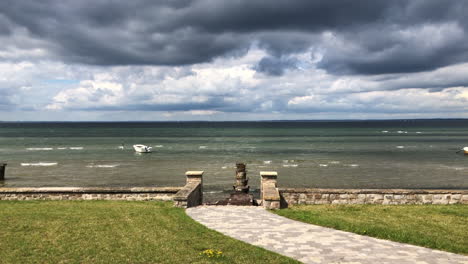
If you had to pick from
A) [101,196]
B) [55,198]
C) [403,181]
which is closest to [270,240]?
[101,196]

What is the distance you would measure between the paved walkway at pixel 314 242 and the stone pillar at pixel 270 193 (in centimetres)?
111

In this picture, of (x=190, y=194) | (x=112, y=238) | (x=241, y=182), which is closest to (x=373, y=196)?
(x=241, y=182)

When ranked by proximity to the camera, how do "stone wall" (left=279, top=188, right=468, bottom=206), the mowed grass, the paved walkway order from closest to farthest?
1. the mowed grass
2. the paved walkway
3. "stone wall" (left=279, top=188, right=468, bottom=206)

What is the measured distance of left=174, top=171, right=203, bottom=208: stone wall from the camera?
14.0 m

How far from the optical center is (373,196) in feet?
→ 52.7

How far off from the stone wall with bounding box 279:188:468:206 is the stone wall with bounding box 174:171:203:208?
3610 millimetres

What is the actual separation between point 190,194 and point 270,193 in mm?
3108

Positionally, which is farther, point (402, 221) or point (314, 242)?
point (402, 221)

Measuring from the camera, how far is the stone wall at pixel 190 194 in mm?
14008

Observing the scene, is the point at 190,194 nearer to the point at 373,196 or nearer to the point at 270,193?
the point at 270,193

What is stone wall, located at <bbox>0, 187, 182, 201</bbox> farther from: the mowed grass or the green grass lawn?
the green grass lawn

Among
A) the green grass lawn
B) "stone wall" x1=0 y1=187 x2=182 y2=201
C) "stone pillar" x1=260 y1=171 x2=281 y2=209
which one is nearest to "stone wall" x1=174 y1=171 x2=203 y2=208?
"stone wall" x1=0 y1=187 x2=182 y2=201

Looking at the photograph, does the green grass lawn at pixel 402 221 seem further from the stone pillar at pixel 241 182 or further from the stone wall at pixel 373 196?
the stone pillar at pixel 241 182

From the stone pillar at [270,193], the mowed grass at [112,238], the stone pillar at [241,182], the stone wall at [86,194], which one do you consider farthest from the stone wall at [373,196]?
the mowed grass at [112,238]
